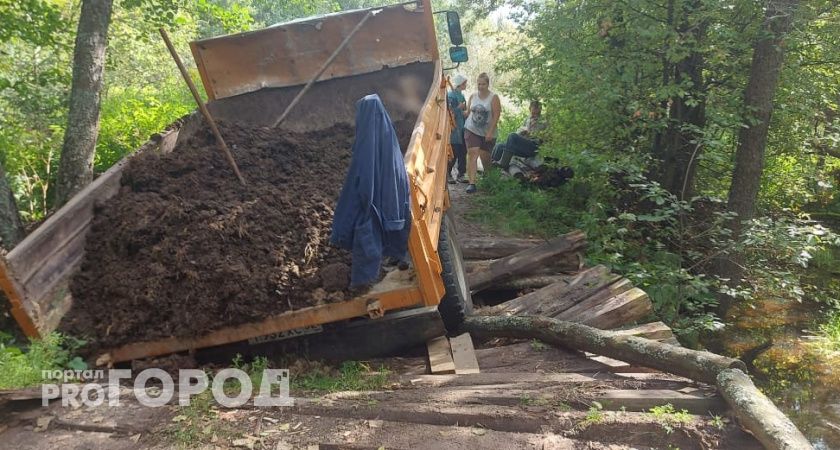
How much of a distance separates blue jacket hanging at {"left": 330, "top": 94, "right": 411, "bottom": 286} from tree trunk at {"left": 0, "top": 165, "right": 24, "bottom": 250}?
9.56ft

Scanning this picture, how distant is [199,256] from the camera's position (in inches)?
131

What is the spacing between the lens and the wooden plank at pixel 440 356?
352cm

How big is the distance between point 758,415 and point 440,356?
5.85 feet

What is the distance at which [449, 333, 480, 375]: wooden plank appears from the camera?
3.57 meters

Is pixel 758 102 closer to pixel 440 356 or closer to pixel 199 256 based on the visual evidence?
pixel 440 356

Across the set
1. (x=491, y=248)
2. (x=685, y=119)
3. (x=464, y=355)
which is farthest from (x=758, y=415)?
(x=685, y=119)

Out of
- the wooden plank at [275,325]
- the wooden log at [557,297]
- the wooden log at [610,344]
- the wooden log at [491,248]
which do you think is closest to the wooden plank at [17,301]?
the wooden plank at [275,325]

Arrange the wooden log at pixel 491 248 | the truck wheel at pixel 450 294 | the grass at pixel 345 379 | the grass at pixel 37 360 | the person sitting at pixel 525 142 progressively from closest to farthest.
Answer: the grass at pixel 37 360, the grass at pixel 345 379, the truck wheel at pixel 450 294, the wooden log at pixel 491 248, the person sitting at pixel 525 142

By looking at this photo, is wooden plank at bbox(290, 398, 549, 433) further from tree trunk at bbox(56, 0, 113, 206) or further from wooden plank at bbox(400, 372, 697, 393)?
tree trunk at bbox(56, 0, 113, 206)

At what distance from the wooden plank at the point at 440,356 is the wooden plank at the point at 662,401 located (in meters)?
0.95

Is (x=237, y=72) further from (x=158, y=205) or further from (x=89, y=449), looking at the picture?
(x=89, y=449)

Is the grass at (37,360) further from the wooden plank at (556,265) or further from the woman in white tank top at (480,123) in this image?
the woman in white tank top at (480,123)

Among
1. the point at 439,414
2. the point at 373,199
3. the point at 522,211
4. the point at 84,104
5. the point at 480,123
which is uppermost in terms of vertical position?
the point at 480,123

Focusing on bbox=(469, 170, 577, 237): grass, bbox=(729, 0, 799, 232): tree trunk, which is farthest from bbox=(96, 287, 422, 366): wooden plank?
bbox=(729, 0, 799, 232): tree trunk
